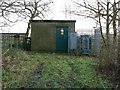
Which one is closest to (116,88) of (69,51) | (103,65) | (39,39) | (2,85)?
(103,65)

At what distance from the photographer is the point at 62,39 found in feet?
72.7

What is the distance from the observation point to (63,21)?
2297cm

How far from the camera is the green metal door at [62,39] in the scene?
2200 centimetres

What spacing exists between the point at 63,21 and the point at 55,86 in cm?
1502

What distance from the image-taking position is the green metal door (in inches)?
866

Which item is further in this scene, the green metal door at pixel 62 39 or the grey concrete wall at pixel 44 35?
the grey concrete wall at pixel 44 35

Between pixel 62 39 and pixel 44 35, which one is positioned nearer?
pixel 62 39

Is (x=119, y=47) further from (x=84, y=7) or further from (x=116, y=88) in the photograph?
(x=84, y=7)

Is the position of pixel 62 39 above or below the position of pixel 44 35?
below

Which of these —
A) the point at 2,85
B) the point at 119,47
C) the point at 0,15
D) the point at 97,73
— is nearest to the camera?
the point at 2,85

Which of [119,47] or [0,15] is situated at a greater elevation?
[0,15]

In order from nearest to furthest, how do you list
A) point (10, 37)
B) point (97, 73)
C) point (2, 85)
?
point (2, 85) < point (97, 73) < point (10, 37)

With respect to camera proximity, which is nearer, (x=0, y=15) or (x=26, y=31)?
(x=0, y=15)

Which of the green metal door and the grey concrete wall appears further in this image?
the grey concrete wall
